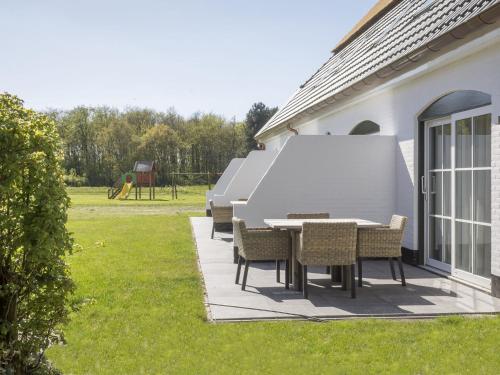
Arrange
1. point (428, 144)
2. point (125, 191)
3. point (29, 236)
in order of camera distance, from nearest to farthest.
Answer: point (29, 236) → point (428, 144) → point (125, 191)

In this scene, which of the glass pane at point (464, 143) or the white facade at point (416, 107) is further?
the glass pane at point (464, 143)

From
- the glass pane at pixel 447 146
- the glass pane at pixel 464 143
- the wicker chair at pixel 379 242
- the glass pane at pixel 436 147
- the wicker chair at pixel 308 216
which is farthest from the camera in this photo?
the glass pane at pixel 436 147

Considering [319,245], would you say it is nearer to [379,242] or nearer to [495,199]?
[379,242]

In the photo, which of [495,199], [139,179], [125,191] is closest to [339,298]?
[495,199]

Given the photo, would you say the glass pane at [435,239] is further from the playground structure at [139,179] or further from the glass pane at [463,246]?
the playground structure at [139,179]

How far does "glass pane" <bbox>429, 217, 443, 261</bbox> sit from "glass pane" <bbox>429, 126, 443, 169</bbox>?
889 millimetres

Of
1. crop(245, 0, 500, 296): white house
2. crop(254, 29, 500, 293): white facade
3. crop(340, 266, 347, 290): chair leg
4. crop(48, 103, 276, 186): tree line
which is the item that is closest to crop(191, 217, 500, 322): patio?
crop(340, 266, 347, 290): chair leg

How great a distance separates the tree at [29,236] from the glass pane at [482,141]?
5.60m

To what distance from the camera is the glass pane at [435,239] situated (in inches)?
A: 336

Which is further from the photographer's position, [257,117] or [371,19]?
[257,117]

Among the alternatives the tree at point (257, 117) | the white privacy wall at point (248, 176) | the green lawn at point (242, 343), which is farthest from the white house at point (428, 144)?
the tree at point (257, 117)

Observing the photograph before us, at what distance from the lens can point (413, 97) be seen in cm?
900

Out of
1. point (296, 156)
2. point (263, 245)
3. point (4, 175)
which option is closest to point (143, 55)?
point (296, 156)

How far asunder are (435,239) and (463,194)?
1310 millimetres
